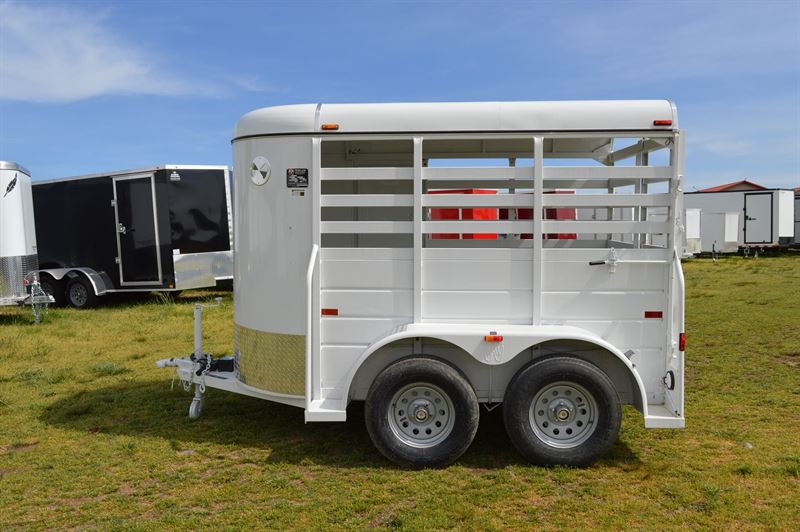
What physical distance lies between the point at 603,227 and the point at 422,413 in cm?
180

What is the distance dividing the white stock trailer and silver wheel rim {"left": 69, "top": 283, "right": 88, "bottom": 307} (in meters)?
10.3

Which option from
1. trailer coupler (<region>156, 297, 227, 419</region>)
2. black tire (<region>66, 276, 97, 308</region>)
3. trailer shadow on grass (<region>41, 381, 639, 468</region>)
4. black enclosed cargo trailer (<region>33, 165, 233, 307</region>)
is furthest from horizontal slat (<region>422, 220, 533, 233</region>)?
black tire (<region>66, 276, 97, 308</region>)

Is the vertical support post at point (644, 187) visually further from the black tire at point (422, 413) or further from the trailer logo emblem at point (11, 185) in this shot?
the trailer logo emblem at point (11, 185)

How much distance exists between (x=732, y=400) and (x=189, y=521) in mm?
5024

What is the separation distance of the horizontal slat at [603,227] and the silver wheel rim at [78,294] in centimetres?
1176

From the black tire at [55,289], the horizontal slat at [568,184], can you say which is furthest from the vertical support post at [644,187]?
the black tire at [55,289]

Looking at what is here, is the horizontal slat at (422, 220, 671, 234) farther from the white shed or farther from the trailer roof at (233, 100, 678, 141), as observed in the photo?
the white shed

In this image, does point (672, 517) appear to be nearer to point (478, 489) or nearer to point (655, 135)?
point (478, 489)

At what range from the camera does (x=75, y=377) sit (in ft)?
24.6

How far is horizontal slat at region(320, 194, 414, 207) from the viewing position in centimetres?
461

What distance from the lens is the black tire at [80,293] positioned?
525 inches

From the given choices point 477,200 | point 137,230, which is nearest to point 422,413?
point 477,200

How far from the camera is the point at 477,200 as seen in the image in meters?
4.53

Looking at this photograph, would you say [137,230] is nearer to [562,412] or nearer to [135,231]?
[135,231]
